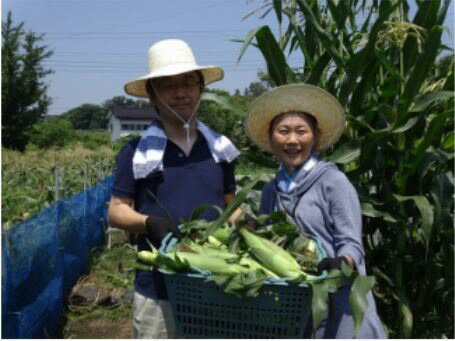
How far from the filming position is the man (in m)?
2.09

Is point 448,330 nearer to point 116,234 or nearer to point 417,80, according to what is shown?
point 417,80

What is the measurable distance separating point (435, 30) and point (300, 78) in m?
0.92

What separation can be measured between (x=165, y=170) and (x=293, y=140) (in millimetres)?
532

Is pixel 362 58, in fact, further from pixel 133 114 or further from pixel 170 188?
pixel 133 114

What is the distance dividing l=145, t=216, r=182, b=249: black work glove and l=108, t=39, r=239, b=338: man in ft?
0.08

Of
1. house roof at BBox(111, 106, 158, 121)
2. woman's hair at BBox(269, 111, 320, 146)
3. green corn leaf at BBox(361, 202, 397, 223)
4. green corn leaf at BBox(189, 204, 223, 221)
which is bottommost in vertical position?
green corn leaf at BBox(361, 202, 397, 223)

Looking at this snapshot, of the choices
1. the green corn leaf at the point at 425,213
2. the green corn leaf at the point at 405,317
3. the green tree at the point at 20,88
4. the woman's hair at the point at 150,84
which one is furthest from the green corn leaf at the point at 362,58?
the green tree at the point at 20,88

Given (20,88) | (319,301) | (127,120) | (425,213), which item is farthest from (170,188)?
(127,120)

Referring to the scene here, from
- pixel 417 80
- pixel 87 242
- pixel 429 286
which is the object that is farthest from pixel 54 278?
pixel 417 80

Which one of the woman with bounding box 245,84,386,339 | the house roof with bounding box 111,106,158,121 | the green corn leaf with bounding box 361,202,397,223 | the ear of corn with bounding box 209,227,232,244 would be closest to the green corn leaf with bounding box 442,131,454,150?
the green corn leaf with bounding box 361,202,397,223

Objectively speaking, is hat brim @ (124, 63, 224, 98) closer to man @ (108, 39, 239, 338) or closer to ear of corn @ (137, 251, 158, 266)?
man @ (108, 39, 239, 338)

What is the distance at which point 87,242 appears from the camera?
20.6ft

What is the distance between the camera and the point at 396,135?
286cm

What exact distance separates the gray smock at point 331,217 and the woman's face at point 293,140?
33 mm
